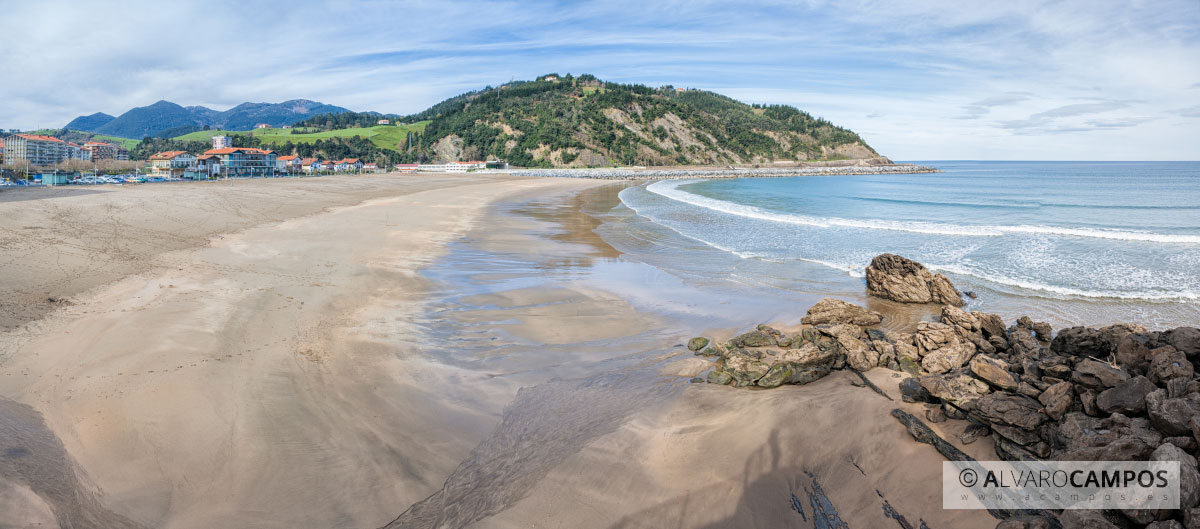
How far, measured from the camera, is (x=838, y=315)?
9.03m

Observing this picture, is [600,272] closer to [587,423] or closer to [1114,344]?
[587,423]

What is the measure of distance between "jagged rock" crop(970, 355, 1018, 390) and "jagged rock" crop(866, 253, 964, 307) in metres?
6.32

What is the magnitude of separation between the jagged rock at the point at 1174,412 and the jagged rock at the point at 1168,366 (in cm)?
54

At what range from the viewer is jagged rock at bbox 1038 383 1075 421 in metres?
4.28

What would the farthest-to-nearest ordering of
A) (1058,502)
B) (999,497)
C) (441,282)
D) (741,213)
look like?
(741,213) → (441,282) → (999,497) → (1058,502)

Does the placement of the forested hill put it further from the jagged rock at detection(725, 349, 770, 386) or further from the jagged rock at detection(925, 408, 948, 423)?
the jagged rock at detection(925, 408, 948, 423)

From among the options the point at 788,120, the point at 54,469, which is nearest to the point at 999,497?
the point at 54,469

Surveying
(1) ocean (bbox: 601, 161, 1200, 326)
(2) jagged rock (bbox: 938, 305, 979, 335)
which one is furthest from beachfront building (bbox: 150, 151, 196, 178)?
(2) jagged rock (bbox: 938, 305, 979, 335)

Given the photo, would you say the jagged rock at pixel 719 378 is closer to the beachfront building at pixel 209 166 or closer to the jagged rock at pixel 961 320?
the jagged rock at pixel 961 320

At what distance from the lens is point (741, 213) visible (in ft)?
104

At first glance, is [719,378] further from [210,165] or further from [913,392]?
[210,165]

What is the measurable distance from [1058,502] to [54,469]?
769 centimetres

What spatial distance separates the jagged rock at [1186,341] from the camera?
456 centimetres

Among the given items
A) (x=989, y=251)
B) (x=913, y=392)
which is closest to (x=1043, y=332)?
(x=913, y=392)
